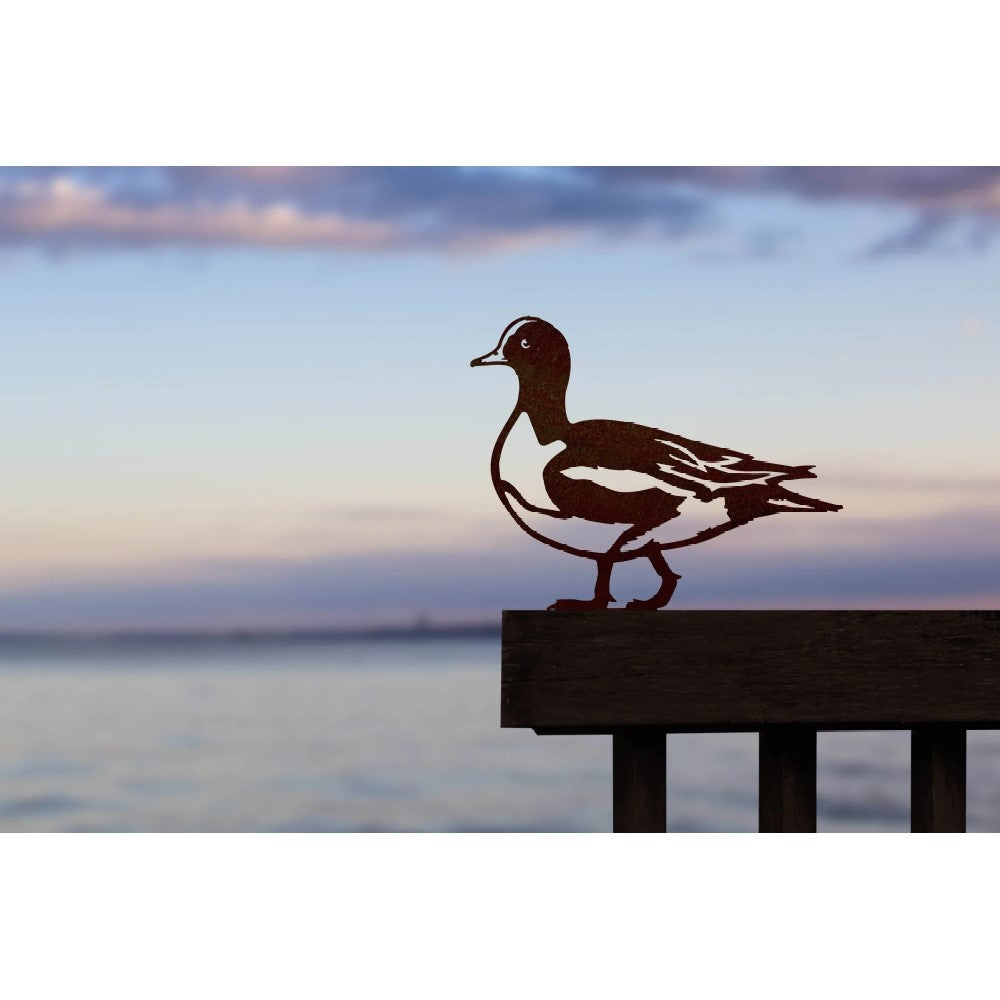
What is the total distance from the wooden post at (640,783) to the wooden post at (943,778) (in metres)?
0.71

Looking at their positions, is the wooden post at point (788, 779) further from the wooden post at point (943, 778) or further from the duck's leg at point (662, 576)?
the duck's leg at point (662, 576)

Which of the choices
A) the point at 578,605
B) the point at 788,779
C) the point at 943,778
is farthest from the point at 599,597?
the point at 943,778

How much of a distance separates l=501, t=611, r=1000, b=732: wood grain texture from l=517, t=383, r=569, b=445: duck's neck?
0.48m

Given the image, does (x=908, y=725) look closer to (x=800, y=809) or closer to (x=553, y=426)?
(x=800, y=809)

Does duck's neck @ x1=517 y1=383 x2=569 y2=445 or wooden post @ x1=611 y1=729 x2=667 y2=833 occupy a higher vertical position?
duck's neck @ x1=517 y1=383 x2=569 y2=445

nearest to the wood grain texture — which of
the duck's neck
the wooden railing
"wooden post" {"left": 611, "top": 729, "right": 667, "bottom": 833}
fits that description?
the wooden railing

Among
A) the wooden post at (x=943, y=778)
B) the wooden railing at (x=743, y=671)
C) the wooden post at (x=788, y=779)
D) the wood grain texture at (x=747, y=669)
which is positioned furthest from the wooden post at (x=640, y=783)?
the wooden post at (x=943, y=778)

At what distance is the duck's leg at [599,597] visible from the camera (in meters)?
3.03

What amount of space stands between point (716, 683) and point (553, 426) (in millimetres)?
762

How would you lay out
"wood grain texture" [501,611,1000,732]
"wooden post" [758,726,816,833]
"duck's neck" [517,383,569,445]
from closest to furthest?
1. "wood grain texture" [501,611,1000,732]
2. "duck's neck" [517,383,569,445]
3. "wooden post" [758,726,816,833]

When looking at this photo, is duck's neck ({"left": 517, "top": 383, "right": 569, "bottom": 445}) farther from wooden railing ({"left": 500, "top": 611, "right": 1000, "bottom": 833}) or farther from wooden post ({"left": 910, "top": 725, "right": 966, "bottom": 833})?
wooden post ({"left": 910, "top": 725, "right": 966, "bottom": 833})

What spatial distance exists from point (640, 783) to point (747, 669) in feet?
1.44

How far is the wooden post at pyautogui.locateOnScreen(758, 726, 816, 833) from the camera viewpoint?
3.25m

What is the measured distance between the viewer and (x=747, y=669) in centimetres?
301
